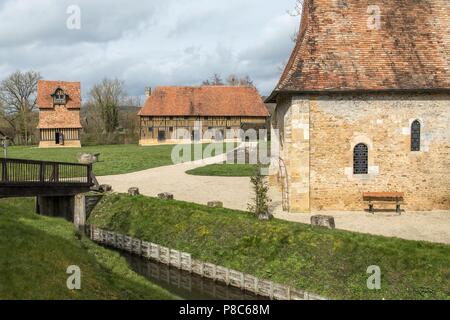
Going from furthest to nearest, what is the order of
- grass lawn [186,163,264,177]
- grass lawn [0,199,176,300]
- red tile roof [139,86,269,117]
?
red tile roof [139,86,269,117] < grass lawn [186,163,264,177] < grass lawn [0,199,176,300]

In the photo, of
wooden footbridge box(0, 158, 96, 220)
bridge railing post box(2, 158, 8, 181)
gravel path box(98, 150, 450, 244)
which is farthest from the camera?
wooden footbridge box(0, 158, 96, 220)

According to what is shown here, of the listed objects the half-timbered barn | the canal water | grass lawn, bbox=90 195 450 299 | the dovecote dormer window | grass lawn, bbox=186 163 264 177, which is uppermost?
the dovecote dormer window

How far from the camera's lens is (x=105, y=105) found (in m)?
63.7

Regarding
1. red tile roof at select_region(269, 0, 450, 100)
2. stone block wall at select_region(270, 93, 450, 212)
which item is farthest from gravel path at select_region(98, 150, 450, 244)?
red tile roof at select_region(269, 0, 450, 100)

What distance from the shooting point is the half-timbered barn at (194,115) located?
170 feet

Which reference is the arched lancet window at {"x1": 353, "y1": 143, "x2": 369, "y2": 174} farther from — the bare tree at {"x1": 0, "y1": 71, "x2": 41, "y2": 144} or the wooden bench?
the bare tree at {"x1": 0, "y1": 71, "x2": 41, "y2": 144}

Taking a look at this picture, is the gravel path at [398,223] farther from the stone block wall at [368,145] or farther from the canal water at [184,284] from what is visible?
the canal water at [184,284]

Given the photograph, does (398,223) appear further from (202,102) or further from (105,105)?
(105,105)

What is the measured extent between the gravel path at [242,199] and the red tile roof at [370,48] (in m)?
4.96

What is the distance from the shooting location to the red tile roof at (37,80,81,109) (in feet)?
171

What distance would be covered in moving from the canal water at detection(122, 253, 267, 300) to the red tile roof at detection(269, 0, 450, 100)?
789 cm

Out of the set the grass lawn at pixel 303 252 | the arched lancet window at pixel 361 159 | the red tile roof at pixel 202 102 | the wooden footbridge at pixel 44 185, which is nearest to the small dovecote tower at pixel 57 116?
the red tile roof at pixel 202 102

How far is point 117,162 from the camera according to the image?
3172 centimetres
